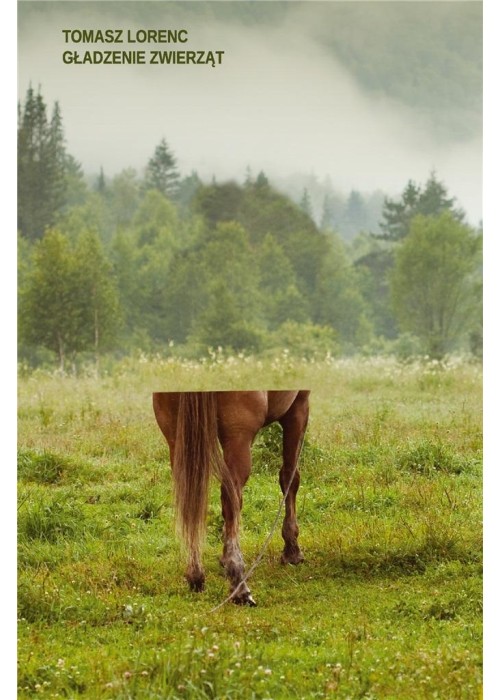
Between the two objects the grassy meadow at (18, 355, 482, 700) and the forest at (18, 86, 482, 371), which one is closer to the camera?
the grassy meadow at (18, 355, 482, 700)

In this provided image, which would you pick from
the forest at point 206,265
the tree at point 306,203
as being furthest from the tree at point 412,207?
the tree at point 306,203

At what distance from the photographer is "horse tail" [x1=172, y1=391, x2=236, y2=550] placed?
7.19m

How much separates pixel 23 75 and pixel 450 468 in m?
3.64

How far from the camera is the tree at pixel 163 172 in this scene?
23.7 ft

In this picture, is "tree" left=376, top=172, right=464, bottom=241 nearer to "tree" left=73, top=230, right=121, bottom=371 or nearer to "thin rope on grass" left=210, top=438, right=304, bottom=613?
"thin rope on grass" left=210, top=438, right=304, bottom=613

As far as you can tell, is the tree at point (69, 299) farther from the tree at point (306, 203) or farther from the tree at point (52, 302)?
the tree at point (306, 203)

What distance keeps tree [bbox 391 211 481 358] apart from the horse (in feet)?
2.93

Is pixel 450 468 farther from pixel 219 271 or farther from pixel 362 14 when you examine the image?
pixel 362 14

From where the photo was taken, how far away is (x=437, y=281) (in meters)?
7.45

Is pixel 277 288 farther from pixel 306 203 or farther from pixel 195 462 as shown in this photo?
pixel 195 462

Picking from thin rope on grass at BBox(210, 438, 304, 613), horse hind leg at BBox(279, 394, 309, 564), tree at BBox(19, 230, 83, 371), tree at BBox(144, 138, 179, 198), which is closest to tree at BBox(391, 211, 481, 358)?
horse hind leg at BBox(279, 394, 309, 564)

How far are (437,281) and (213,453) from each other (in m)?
1.69

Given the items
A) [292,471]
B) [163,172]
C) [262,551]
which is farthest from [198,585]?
[163,172]
